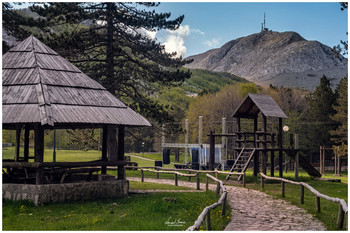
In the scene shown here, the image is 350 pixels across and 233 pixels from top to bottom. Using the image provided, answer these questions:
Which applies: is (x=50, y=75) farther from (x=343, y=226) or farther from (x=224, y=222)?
(x=343, y=226)

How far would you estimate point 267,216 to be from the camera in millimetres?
13469

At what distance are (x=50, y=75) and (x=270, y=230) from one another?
9728mm

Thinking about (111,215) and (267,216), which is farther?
(267,216)

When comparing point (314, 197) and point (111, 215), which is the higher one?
point (111, 215)

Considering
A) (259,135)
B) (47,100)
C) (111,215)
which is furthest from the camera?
(259,135)

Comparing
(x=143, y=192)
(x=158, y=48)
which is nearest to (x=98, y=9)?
(x=158, y=48)

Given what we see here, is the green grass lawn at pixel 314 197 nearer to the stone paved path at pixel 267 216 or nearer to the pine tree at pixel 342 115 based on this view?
the stone paved path at pixel 267 216

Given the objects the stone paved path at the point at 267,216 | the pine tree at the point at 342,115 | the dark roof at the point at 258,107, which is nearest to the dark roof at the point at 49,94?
the stone paved path at the point at 267,216

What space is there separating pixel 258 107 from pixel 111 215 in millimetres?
16158

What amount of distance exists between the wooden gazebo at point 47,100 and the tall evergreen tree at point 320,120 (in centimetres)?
4641

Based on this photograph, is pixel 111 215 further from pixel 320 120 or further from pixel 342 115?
pixel 320 120

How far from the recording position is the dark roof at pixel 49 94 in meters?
15.3

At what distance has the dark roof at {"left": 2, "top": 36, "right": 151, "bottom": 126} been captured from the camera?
50.1 ft

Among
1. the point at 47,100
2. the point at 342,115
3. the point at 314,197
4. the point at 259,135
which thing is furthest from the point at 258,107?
the point at 342,115
